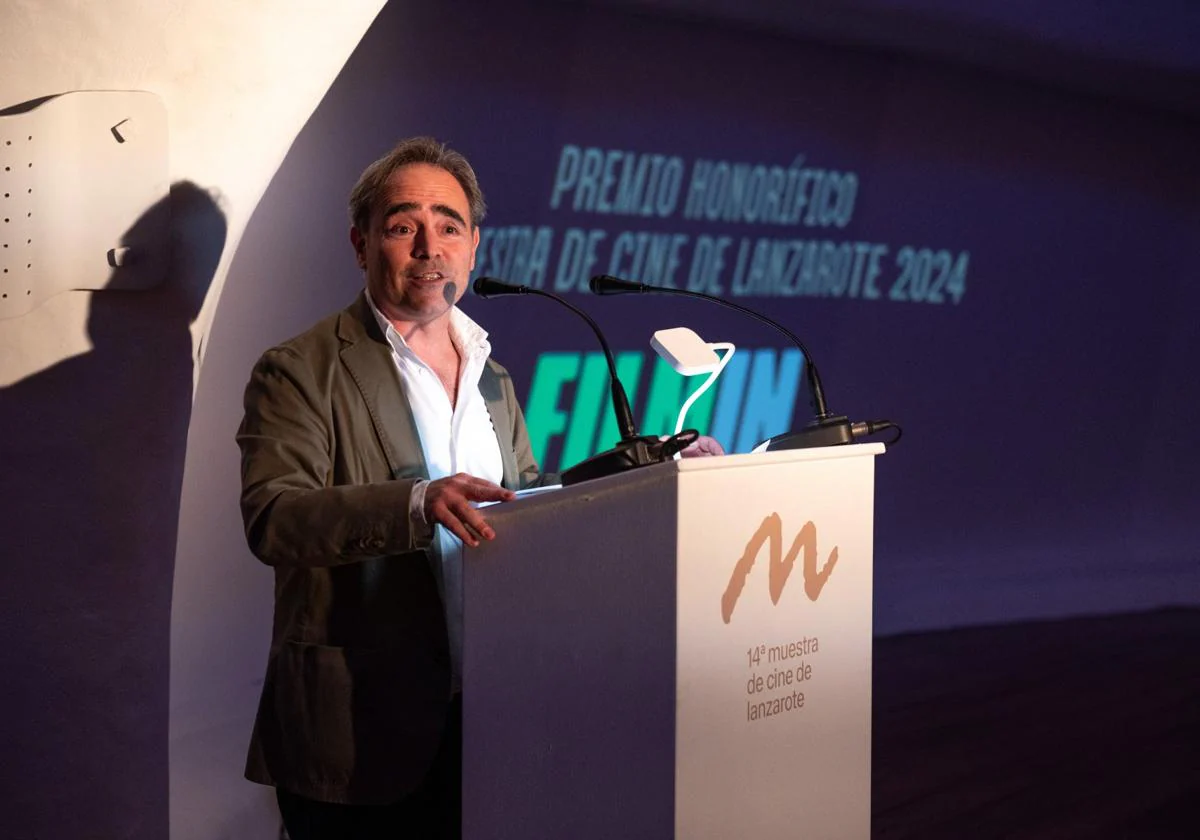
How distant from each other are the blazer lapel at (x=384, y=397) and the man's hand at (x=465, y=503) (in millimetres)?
298

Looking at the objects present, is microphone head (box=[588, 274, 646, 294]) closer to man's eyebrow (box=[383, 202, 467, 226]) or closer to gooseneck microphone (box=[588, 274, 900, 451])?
gooseneck microphone (box=[588, 274, 900, 451])

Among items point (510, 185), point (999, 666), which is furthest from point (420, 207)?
point (999, 666)

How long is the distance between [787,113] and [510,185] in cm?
139

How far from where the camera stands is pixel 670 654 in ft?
4.65

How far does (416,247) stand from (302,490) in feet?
1.50

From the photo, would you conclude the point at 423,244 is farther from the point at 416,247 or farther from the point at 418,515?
the point at 418,515

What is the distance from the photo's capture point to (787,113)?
5238 mm

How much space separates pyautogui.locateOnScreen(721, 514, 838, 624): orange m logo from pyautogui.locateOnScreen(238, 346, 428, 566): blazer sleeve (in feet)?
1.27

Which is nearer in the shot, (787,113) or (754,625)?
(754,625)

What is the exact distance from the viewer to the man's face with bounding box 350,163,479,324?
6.44ft

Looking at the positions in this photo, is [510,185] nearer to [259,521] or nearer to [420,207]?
[420,207]

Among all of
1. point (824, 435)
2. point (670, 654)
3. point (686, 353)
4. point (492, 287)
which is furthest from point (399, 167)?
point (670, 654)

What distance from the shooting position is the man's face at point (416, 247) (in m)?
1.96

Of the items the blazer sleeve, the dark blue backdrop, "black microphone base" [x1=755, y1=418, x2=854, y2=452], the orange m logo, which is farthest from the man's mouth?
the dark blue backdrop
